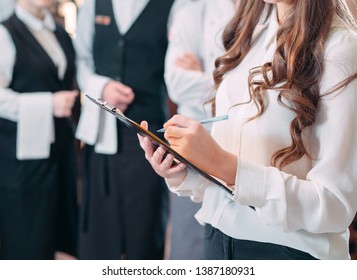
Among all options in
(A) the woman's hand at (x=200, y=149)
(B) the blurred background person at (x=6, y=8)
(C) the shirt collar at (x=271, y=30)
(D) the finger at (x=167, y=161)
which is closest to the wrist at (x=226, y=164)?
(A) the woman's hand at (x=200, y=149)

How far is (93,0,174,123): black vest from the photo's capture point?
2275 mm

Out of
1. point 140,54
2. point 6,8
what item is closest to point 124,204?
point 140,54

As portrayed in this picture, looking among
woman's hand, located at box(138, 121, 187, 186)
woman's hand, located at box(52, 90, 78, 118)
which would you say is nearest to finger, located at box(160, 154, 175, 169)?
woman's hand, located at box(138, 121, 187, 186)

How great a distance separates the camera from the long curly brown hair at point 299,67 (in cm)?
116

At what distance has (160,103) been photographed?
7.75ft

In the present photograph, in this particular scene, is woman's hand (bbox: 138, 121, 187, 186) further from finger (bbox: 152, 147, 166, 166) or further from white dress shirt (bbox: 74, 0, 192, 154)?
white dress shirt (bbox: 74, 0, 192, 154)

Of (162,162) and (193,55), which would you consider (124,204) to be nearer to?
(193,55)

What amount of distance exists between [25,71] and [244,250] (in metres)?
1.43

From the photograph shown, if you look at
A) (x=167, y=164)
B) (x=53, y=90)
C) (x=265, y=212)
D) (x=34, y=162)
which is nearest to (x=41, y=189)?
(x=34, y=162)

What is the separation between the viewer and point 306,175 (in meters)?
1.22

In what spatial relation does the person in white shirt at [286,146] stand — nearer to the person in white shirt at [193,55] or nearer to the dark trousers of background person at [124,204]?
the person in white shirt at [193,55]

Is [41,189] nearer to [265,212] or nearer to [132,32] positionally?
[132,32]

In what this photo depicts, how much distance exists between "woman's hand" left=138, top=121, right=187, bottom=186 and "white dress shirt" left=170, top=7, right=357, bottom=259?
12 cm
